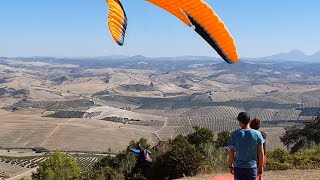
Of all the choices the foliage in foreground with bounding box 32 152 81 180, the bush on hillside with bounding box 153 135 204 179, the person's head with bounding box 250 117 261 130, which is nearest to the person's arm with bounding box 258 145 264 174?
the person's head with bounding box 250 117 261 130

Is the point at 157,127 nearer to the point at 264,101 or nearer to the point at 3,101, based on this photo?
the point at 264,101

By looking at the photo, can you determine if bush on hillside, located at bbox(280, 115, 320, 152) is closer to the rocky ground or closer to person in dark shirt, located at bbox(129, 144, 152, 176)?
the rocky ground

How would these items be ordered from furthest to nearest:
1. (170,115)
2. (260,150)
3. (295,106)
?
(295,106)
(170,115)
(260,150)

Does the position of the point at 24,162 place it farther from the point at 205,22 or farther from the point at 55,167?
the point at 205,22

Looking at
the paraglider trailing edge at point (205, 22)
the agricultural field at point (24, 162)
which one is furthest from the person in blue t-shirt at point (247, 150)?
the agricultural field at point (24, 162)

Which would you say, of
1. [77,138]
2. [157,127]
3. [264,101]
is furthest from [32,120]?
[264,101]
